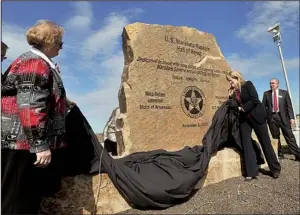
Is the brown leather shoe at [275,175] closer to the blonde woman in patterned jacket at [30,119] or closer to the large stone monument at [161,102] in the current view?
the large stone monument at [161,102]

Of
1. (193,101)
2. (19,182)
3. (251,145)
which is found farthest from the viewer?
(193,101)

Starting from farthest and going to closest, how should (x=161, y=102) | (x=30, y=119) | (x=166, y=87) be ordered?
(x=166, y=87), (x=161, y=102), (x=30, y=119)

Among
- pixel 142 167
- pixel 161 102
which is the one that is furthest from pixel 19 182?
pixel 161 102

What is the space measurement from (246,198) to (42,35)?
10.0ft

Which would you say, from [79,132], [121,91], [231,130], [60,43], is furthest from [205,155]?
[60,43]

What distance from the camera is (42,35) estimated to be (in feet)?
7.46

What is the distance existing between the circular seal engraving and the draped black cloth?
644mm

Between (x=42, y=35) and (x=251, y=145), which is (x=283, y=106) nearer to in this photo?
(x=251, y=145)

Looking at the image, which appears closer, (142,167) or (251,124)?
(142,167)

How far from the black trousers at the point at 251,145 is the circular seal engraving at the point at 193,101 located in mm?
671

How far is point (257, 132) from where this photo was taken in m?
4.83

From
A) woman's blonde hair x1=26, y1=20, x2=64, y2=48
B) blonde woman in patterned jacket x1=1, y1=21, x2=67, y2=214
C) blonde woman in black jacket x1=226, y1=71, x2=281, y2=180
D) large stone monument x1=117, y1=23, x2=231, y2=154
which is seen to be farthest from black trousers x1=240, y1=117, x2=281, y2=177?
woman's blonde hair x1=26, y1=20, x2=64, y2=48

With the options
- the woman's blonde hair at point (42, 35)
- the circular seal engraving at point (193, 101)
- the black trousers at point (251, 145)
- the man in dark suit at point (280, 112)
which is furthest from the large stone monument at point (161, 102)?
the woman's blonde hair at point (42, 35)

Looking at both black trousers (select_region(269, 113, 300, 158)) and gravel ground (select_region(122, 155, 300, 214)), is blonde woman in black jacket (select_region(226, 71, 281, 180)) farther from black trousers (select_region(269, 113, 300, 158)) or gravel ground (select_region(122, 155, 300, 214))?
black trousers (select_region(269, 113, 300, 158))
